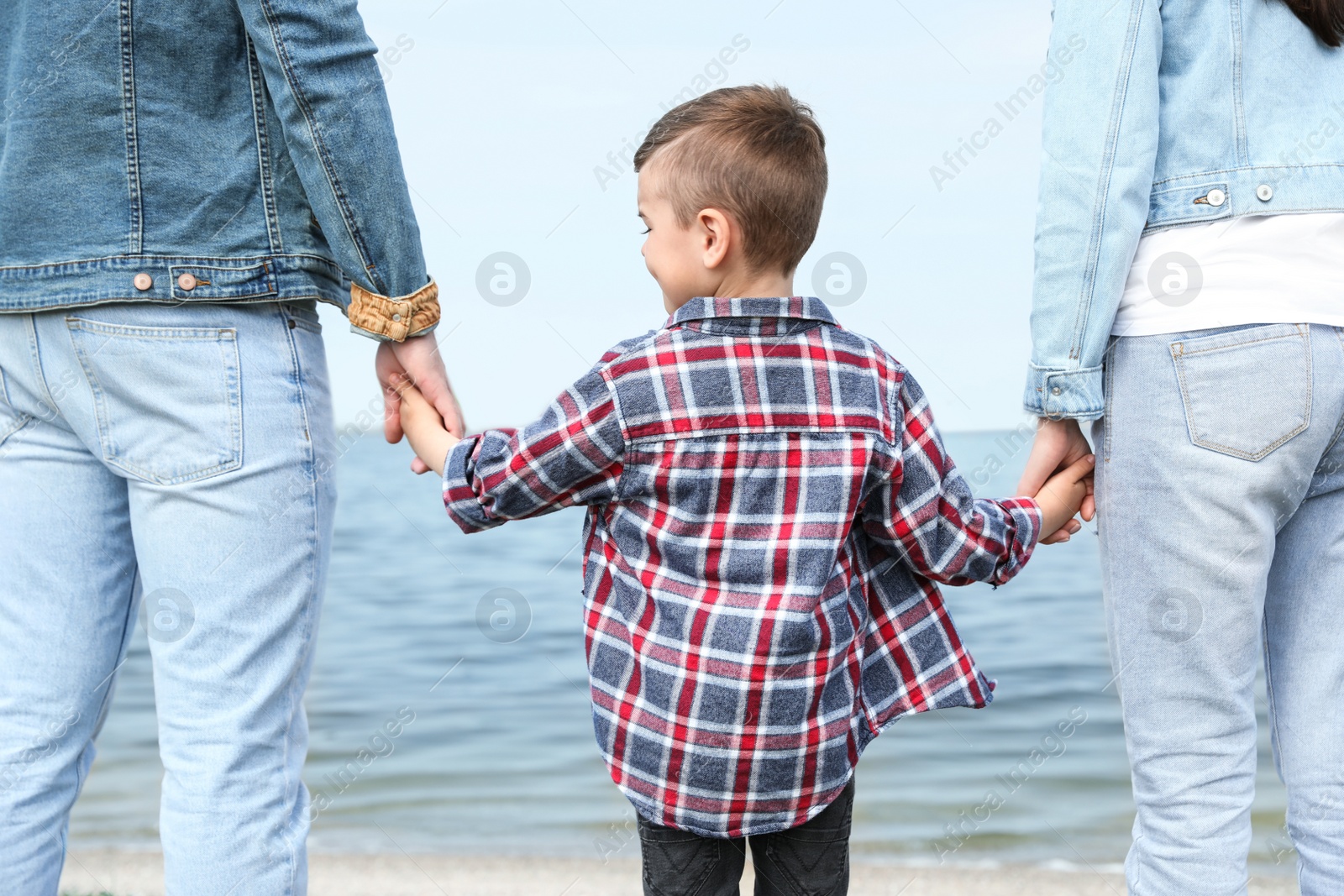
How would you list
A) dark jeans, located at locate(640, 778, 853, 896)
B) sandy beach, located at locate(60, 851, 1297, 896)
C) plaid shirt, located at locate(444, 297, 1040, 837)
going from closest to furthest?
plaid shirt, located at locate(444, 297, 1040, 837) → dark jeans, located at locate(640, 778, 853, 896) → sandy beach, located at locate(60, 851, 1297, 896)

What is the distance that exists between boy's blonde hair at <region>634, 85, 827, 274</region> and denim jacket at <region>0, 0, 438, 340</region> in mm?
395

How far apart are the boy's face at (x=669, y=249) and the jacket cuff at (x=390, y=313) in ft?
1.06

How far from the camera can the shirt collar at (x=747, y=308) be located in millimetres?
1461

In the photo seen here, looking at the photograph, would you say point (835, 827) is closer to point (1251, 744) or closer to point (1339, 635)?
point (1251, 744)

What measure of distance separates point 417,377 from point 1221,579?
1127mm

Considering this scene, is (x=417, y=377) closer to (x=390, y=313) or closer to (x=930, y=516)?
(x=390, y=313)

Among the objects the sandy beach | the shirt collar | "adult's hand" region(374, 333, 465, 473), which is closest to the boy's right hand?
the shirt collar

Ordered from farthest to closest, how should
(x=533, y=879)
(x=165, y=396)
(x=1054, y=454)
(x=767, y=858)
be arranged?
1. (x=533, y=879)
2. (x=1054, y=454)
3. (x=767, y=858)
4. (x=165, y=396)

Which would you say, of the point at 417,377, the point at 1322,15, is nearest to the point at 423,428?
the point at 417,377

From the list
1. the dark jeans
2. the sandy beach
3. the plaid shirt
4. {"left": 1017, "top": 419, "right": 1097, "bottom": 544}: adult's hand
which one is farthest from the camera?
the sandy beach

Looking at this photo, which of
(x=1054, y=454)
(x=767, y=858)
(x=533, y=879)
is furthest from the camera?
(x=533, y=879)

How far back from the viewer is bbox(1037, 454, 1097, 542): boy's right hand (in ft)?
5.65

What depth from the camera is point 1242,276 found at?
4.98ft

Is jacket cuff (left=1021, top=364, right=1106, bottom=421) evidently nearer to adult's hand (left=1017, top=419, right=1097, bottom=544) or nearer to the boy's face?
adult's hand (left=1017, top=419, right=1097, bottom=544)
